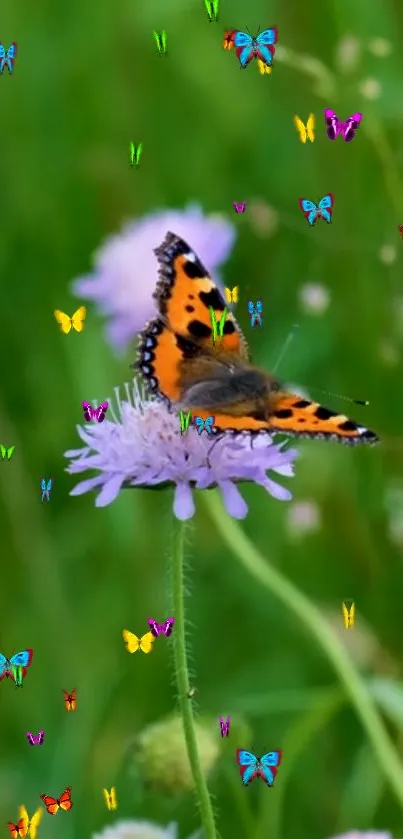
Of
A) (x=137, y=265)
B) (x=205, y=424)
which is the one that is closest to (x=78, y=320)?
(x=205, y=424)

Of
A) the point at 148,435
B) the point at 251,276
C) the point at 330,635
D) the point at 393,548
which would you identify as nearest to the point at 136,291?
the point at 251,276

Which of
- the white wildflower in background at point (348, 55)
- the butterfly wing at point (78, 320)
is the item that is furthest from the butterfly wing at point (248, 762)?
the white wildflower in background at point (348, 55)

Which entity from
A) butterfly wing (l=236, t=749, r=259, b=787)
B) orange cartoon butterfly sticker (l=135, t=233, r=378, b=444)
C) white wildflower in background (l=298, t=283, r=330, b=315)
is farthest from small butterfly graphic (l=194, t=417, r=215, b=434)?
white wildflower in background (l=298, t=283, r=330, b=315)

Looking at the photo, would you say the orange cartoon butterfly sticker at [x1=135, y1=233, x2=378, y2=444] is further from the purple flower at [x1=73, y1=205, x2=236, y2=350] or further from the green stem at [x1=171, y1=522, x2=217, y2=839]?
the purple flower at [x1=73, y1=205, x2=236, y2=350]

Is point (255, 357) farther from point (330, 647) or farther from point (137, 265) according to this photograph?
point (330, 647)

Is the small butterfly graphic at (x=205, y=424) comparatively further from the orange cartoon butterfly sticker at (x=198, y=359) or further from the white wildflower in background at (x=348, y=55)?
the white wildflower in background at (x=348, y=55)

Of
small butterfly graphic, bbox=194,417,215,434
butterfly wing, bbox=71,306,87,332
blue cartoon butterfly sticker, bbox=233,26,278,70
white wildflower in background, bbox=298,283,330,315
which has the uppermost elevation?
white wildflower in background, bbox=298,283,330,315

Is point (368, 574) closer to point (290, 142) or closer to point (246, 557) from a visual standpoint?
point (246, 557)
